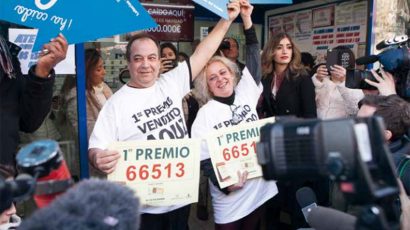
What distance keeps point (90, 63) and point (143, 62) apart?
1334 mm

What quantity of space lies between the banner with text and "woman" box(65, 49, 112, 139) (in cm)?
108

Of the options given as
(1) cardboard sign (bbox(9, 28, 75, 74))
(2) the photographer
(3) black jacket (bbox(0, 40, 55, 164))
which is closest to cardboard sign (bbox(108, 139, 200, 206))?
(3) black jacket (bbox(0, 40, 55, 164))

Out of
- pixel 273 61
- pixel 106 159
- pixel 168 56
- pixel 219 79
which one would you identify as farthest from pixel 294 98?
pixel 106 159

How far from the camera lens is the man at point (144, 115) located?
7.92 ft

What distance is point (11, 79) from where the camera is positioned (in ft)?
7.35

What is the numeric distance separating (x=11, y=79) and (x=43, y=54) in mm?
234

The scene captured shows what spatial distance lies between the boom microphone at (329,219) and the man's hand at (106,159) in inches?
43.3

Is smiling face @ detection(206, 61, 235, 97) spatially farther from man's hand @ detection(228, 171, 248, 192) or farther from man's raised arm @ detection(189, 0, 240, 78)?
man's hand @ detection(228, 171, 248, 192)

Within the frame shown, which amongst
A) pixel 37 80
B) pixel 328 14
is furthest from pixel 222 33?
pixel 328 14

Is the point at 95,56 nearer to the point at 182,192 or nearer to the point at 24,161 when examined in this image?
the point at 182,192

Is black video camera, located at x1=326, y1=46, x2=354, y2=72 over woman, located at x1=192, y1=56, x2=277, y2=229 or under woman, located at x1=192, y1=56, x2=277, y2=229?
over

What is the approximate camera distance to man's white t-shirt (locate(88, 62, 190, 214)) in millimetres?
2436

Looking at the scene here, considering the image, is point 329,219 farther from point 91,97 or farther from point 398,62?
point 91,97

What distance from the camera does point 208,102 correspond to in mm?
2914
